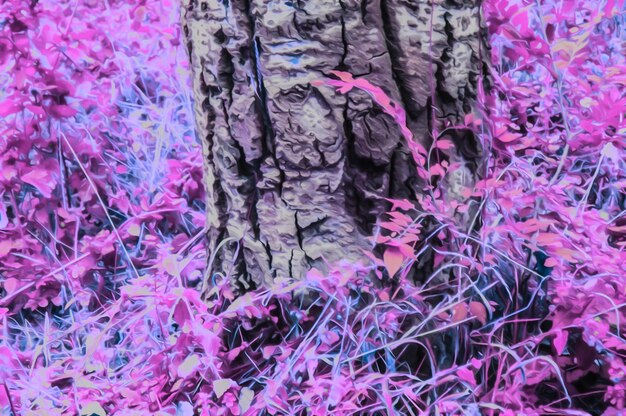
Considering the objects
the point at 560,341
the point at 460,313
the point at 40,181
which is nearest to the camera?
the point at 560,341

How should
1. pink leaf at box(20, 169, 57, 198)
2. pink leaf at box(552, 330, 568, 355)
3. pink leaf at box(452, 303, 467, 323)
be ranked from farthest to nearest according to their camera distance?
pink leaf at box(20, 169, 57, 198) < pink leaf at box(452, 303, 467, 323) < pink leaf at box(552, 330, 568, 355)

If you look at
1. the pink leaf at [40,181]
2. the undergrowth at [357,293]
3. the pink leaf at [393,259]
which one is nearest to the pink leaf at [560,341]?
the undergrowth at [357,293]

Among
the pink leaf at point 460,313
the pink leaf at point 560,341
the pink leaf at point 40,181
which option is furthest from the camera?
the pink leaf at point 40,181

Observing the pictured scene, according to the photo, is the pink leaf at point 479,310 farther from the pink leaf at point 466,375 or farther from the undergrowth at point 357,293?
the pink leaf at point 466,375

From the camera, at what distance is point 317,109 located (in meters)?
1.56

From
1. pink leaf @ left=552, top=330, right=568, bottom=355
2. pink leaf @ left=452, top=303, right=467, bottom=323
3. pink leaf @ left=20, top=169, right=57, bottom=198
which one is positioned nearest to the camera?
pink leaf @ left=552, top=330, right=568, bottom=355

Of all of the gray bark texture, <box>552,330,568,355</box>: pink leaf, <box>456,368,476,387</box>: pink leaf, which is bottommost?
<box>456,368,476,387</box>: pink leaf

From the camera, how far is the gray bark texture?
1517 mm

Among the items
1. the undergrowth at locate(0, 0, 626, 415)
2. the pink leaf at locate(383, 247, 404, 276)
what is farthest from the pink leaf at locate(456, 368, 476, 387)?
the pink leaf at locate(383, 247, 404, 276)

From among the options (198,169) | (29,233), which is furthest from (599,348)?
(29,233)

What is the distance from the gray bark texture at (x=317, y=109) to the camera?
4.98ft

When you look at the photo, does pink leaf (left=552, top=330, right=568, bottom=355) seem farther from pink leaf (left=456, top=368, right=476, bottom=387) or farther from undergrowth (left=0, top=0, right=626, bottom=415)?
pink leaf (left=456, top=368, right=476, bottom=387)

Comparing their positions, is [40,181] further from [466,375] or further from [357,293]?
[466,375]

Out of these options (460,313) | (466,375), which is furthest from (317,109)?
(466,375)
